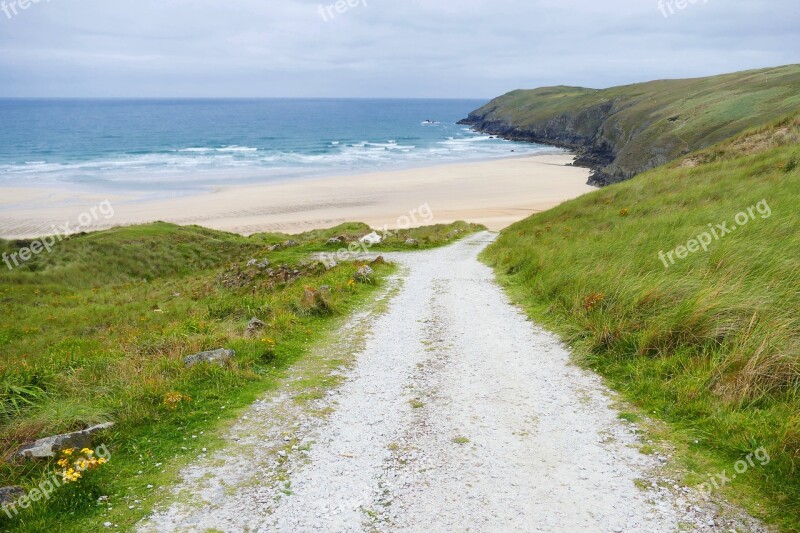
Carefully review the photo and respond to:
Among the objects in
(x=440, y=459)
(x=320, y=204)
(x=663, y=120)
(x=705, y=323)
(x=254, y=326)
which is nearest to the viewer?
(x=440, y=459)

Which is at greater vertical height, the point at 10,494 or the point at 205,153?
the point at 205,153

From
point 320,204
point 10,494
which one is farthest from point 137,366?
point 320,204

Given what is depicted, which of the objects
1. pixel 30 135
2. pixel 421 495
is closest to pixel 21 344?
pixel 421 495

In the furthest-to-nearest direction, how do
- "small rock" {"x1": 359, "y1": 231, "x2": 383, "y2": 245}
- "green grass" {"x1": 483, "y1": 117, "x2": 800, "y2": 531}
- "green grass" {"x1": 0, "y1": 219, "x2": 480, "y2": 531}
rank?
"small rock" {"x1": 359, "y1": 231, "x2": 383, "y2": 245}, "green grass" {"x1": 483, "y1": 117, "x2": 800, "y2": 531}, "green grass" {"x1": 0, "y1": 219, "x2": 480, "y2": 531}

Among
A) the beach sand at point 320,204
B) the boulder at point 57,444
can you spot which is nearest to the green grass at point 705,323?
the boulder at point 57,444

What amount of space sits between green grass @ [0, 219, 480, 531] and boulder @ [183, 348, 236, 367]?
18 centimetres

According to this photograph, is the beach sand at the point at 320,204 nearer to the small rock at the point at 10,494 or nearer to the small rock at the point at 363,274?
the small rock at the point at 363,274

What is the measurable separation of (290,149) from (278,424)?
106 metres

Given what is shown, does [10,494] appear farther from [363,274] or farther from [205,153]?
[205,153]

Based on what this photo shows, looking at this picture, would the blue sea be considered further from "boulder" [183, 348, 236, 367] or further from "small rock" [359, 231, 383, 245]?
"boulder" [183, 348, 236, 367]

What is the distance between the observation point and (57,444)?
5988mm

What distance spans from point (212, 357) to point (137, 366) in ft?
4.41

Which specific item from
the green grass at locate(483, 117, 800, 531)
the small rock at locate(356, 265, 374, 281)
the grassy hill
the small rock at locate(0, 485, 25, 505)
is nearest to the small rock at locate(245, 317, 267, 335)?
the small rock at locate(0, 485, 25, 505)

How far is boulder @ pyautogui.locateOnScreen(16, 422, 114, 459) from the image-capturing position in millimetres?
5820
